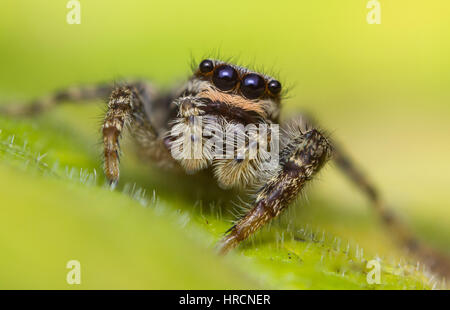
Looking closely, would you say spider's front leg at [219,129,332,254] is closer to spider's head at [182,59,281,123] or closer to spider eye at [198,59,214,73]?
spider's head at [182,59,281,123]

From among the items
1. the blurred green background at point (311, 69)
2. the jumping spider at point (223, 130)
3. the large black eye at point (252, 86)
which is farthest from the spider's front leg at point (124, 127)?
the large black eye at point (252, 86)

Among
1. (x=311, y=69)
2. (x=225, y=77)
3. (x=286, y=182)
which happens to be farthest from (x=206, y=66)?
(x=311, y=69)

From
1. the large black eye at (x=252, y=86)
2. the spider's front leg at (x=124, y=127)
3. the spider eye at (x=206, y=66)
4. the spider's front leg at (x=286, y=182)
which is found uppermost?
the spider eye at (x=206, y=66)

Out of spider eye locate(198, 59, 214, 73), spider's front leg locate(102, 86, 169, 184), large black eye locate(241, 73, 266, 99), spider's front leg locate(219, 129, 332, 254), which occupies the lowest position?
spider's front leg locate(219, 129, 332, 254)

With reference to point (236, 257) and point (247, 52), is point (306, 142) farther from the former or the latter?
point (247, 52)

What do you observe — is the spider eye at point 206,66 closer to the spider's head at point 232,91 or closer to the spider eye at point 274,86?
the spider's head at point 232,91

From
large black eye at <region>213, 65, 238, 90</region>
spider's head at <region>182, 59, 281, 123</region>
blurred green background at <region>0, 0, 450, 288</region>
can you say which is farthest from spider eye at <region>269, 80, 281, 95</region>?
blurred green background at <region>0, 0, 450, 288</region>

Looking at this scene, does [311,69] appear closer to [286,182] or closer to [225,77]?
[225,77]
